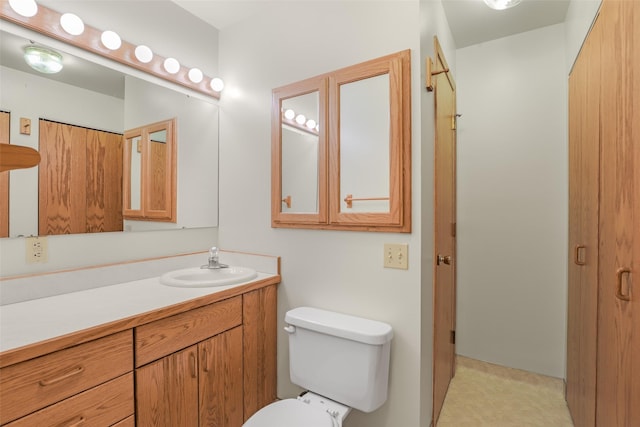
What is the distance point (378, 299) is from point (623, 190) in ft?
3.27

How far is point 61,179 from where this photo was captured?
143 cm

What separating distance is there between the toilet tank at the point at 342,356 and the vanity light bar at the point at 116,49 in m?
1.60

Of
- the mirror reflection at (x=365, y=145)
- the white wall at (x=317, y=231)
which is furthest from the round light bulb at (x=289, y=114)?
the mirror reflection at (x=365, y=145)

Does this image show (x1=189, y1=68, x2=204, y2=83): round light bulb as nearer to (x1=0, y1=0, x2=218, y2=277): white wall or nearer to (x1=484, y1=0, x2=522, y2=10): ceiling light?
(x1=0, y1=0, x2=218, y2=277): white wall

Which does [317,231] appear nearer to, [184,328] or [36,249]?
[184,328]

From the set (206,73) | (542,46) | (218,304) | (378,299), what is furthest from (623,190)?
(206,73)

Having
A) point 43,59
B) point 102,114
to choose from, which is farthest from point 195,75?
point 43,59

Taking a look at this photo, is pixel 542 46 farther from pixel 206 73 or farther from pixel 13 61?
pixel 13 61

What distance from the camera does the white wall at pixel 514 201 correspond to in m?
2.24

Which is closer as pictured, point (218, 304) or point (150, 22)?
point (218, 304)

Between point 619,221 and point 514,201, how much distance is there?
1417 mm

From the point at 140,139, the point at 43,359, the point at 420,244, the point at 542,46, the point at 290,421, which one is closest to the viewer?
the point at 43,359

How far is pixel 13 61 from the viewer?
1290 millimetres

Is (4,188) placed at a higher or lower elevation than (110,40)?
lower
